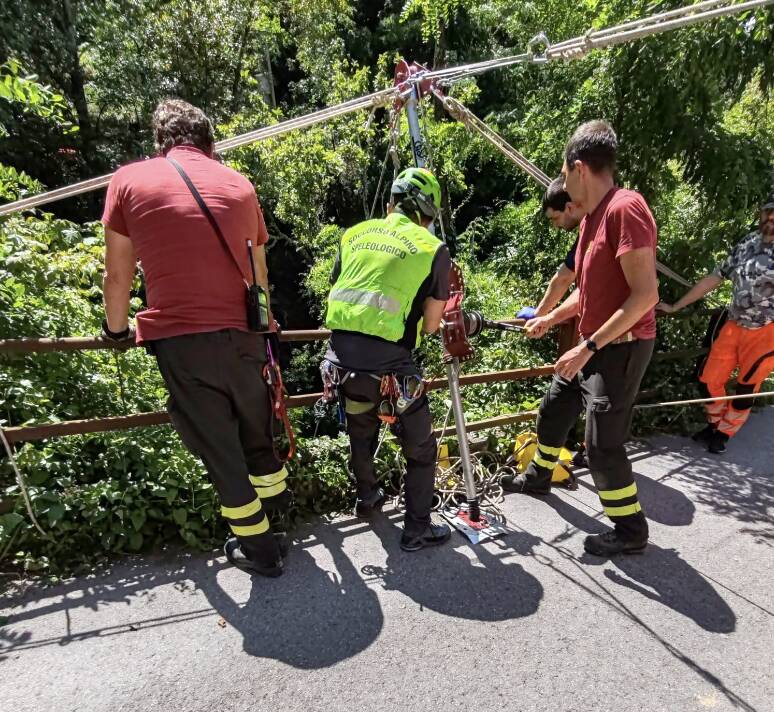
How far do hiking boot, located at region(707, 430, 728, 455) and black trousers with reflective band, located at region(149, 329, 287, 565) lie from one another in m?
3.65

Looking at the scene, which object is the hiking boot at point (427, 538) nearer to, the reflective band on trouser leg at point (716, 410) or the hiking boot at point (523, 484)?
the hiking boot at point (523, 484)

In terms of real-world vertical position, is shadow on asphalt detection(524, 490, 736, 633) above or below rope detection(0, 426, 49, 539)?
below

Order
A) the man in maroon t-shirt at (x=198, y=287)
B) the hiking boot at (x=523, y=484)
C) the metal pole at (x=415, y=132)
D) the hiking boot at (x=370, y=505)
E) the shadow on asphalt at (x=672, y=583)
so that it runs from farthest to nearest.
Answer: the hiking boot at (x=523, y=484), the hiking boot at (x=370, y=505), the metal pole at (x=415, y=132), the shadow on asphalt at (x=672, y=583), the man in maroon t-shirt at (x=198, y=287)

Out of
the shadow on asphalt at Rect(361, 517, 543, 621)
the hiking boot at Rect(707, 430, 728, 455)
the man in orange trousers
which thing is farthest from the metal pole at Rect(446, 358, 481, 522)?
the hiking boot at Rect(707, 430, 728, 455)

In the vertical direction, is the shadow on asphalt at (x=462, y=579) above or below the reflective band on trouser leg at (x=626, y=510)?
A: below

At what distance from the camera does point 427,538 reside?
299 centimetres

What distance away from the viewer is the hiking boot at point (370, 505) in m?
3.23

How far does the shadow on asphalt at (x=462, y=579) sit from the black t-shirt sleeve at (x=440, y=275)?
1.40m

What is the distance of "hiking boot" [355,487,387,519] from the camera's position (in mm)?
3234

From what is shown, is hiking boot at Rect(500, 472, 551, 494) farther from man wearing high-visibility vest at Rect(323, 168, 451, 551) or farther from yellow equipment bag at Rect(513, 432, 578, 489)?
man wearing high-visibility vest at Rect(323, 168, 451, 551)

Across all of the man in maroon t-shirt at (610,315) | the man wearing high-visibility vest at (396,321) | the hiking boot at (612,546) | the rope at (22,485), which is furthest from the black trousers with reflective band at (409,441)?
the rope at (22,485)

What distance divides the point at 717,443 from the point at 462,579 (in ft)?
9.41

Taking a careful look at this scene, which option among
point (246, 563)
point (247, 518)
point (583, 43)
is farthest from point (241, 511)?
point (583, 43)

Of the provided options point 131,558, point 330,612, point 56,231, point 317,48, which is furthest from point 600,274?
point 317,48
